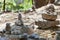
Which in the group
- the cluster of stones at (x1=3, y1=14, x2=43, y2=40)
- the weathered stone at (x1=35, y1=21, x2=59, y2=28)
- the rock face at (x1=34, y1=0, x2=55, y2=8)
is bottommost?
the weathered stone at (x1=35, y1=21, x2=59, y2=28)

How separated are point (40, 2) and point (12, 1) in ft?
3.97

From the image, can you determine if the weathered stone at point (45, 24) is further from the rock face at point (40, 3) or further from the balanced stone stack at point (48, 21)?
the rock face at point (40, 3)

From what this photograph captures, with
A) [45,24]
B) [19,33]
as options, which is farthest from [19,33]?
[45,24]

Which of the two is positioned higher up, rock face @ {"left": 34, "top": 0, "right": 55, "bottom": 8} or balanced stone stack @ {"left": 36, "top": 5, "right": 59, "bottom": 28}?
rock face @ {"left": 34, "top": 0, "right": 55, "bottom": 8}

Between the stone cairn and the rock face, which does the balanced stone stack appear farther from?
the rock face

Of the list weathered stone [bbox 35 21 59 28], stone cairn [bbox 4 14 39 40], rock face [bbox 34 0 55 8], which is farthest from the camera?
rock face [bbox 34 0 55 8]

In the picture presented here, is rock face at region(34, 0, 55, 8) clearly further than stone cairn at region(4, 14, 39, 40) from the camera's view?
Yes

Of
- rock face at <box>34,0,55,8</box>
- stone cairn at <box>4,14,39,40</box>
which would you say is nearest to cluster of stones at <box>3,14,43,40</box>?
stone cairn at <box>4,14,39,40</box>

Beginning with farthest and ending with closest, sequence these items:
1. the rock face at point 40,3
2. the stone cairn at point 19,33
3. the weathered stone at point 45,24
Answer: the rock face at point 40,3, the weathered stone at point 45,24, the stone cairn at point 19,33

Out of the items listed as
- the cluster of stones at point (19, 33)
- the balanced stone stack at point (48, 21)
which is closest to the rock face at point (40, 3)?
the balanced stone stack at point (48, 21)

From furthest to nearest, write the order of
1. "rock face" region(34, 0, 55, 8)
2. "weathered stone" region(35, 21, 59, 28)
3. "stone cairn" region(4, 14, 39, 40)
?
"rock face" region(34, 0, 55, 8) < "weathered stone" region(35, 21, 59, 28) < "stone cairn" region(4, 14, 39, 40)

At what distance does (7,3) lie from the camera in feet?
26.3

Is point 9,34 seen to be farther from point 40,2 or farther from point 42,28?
point 40,2

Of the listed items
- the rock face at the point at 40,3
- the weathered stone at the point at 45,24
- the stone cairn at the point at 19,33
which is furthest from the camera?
the rock face at the point at 40,3
